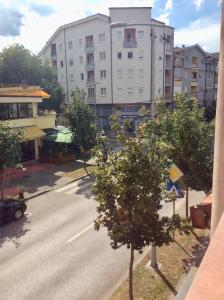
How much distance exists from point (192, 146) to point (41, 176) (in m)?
16.0

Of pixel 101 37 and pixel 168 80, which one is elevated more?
pixel 101 37

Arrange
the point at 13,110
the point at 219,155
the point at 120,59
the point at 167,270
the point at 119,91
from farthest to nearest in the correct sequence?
1. the point at 119,91
2. the point at 120,59
3. the point at 13,110
4. the point at 167,270
5. the point at 219,155

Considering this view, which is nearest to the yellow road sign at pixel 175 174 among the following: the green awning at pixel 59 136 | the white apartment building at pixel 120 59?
the green awning at pixel 59 136

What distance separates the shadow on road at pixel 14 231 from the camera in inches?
577

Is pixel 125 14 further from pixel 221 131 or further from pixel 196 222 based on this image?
pixel 221 131

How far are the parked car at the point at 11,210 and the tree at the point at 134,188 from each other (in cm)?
920

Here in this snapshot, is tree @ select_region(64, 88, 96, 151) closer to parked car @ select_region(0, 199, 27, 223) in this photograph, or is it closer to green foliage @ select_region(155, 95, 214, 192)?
parked car @ select_region(0, 199, 27, 223)

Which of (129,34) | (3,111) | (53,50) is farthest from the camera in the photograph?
(53,50)

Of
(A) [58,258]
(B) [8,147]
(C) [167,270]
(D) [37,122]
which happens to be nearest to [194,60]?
(D) [37,122]

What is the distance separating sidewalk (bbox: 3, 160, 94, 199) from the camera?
23014mm

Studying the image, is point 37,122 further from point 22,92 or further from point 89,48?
point 89,48

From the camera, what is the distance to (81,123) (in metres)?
27.8

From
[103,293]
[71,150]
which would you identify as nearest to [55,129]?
[71,150]

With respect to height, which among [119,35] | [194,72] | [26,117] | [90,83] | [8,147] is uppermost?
[119,35]
